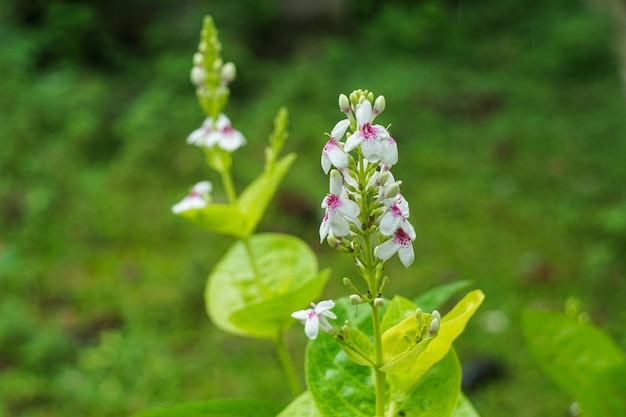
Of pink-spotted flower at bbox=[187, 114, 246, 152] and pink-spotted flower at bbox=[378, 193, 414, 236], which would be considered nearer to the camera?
pink-spotted flower at bbox=[378, 193, 414, 236]

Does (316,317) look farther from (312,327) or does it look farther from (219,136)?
(219,136)

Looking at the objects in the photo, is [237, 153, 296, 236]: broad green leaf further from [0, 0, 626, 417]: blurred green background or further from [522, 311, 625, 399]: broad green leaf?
[0, 0, 626, 417]: blurred green background

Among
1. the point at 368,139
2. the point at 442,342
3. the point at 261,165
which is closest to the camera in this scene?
the point at 368,139

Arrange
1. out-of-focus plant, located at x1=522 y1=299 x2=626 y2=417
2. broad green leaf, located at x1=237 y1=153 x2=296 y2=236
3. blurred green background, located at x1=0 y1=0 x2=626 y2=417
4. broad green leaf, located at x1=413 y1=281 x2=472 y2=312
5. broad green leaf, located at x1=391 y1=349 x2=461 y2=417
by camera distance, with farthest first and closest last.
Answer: blurred green background, located at x1=0 y1=0 x2=626 y2=417
broad green leaf, located at x1=237 y1=153 x2=296 y2=236
out-of-focus plant, located at x1=522 y1=299 x2=626 y2=417
broad green leaf, located at x1=413 y1=281 x2=472 y2=312
broad green leaf, located at x1=391 y1=349 x2=461 y2=417

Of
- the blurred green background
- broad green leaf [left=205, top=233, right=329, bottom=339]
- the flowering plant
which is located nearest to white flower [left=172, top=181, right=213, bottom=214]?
the flowering plant

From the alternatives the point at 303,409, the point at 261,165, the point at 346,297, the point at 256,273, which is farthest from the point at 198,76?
the point at 261,165
